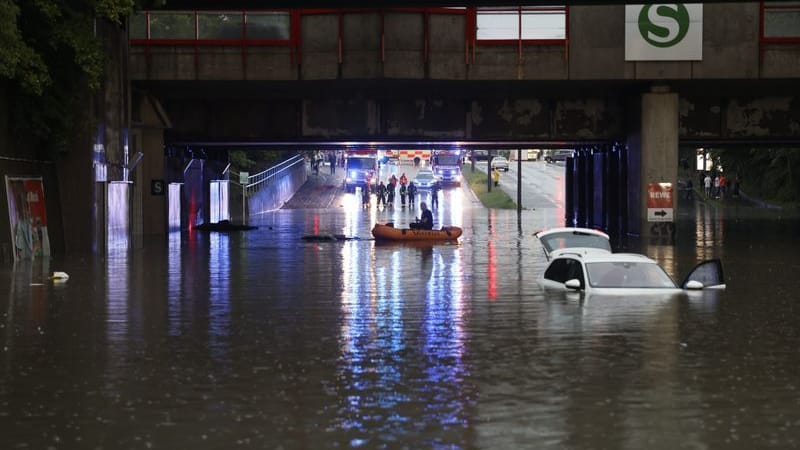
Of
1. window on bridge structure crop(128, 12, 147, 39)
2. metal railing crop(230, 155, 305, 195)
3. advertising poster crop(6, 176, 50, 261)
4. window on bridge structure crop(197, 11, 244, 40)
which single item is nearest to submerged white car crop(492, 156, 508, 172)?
metal railing crop(230, 155, 305, 195)

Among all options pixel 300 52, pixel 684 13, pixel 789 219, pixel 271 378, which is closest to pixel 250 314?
pixel 271 378

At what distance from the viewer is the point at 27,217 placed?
36250mm

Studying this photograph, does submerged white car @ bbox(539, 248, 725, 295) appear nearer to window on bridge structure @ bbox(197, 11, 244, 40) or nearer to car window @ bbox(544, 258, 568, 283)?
car window @ bbox(544, 258, 568, 283)

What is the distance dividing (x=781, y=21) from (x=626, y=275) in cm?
2453

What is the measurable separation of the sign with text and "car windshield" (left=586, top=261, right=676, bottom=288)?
958 inches

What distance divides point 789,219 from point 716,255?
1153 inches

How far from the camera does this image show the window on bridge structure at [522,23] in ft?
149

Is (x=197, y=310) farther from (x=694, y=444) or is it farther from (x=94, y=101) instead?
(x=94, y=101)

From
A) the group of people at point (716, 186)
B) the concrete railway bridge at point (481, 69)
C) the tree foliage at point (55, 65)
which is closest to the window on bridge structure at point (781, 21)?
the concrete railway bridge at point (481, 69)

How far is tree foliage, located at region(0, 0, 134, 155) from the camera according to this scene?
111 feet

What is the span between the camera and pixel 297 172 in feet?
352

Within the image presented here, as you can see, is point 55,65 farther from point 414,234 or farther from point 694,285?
point 694,285

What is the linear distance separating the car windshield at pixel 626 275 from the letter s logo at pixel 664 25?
75.1 ft

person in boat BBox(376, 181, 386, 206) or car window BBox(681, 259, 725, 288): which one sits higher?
person in boat BBox(376, 181, 386, 206)
